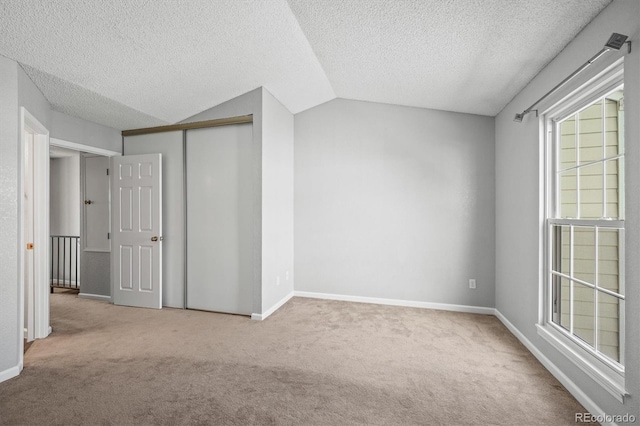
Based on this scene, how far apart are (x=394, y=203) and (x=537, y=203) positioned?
1.81 meters

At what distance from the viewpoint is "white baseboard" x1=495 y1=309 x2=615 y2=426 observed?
195cm

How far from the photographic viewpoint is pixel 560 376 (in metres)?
2.32

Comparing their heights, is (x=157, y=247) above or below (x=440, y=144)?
below

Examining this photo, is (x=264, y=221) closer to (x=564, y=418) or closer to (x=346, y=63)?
(x=346, y=63)

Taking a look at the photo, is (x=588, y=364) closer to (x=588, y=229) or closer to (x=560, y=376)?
(x=560, y=376)

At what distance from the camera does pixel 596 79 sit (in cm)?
199

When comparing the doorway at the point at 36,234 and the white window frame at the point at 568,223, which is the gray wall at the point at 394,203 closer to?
the white window frame at the point at 568,223

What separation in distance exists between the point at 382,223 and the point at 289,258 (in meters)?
1.45

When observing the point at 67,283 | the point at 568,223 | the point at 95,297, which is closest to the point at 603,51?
the point at 568,223

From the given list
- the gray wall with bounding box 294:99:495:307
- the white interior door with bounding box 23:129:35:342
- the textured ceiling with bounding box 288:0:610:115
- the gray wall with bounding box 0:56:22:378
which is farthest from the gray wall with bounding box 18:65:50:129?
the gray wall with bounding box 294:99:495:307

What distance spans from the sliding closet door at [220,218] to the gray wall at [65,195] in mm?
3255

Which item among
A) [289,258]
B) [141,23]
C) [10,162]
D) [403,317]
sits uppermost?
[141,23]

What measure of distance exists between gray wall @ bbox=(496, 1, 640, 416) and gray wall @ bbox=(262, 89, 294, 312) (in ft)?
9.06

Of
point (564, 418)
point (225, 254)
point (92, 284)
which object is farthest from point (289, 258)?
point (564, 418)
